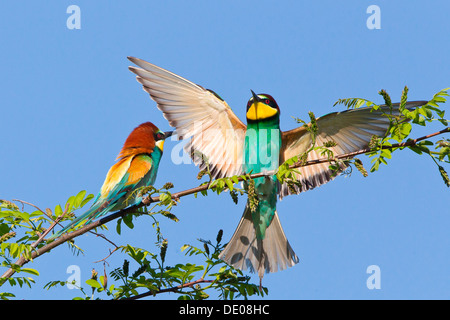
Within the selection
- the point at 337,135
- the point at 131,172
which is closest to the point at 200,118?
the point at 131,172

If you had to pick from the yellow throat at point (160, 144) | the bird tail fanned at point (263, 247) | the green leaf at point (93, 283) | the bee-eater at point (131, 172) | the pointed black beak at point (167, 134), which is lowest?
the green leaf at point (93, 283)

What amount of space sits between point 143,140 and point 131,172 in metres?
0.53

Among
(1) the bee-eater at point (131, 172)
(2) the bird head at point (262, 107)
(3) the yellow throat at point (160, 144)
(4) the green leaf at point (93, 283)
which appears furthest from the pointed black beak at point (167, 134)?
(4) the green leaf at point (93, 283)

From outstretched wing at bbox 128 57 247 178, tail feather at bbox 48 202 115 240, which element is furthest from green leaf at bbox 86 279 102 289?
outstretched wing at bbox 128 57 247 178

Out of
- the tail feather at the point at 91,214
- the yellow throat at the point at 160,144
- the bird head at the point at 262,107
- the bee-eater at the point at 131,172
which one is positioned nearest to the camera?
the tail feather at the point at 91,214

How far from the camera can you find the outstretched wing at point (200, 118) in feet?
15.5

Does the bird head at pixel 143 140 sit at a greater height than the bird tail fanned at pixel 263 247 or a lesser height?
greater

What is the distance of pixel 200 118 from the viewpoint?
16.3 ft

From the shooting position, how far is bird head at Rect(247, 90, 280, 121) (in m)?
5.00

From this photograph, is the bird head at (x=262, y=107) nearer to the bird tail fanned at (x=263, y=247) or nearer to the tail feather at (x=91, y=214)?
the bird tail fanned at (x=263, y=247)

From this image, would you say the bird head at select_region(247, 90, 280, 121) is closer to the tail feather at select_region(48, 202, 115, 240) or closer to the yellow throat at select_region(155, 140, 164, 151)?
the yellow throat at select_region(155, 140, 164, 151)
